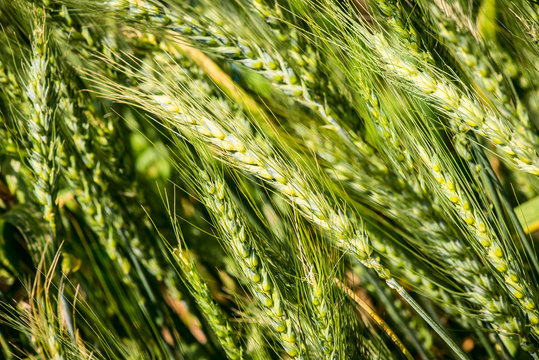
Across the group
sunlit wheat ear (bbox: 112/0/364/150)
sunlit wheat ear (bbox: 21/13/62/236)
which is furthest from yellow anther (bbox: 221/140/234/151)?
sunlit wheat ear (bbox: 21/13/62/236)

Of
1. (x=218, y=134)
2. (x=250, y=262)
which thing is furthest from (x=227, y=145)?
(x=250, y=262)

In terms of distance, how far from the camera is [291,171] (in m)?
0.43

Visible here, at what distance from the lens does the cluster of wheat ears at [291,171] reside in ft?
1.38

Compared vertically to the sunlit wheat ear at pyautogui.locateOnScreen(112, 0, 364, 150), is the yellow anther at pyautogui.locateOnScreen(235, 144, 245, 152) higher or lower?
lower

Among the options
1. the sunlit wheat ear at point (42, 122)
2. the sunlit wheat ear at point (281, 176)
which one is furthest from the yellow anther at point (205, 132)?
the sunlit wheat ear at point (42, 122)

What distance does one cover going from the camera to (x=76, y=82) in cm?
64

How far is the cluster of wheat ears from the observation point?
0.42 meters

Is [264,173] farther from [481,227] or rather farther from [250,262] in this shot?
[481,227]

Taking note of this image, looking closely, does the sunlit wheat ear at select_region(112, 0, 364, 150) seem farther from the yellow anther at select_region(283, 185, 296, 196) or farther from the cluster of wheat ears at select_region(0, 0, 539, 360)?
the yellow anther at select_region(283, 185, 296, 196)

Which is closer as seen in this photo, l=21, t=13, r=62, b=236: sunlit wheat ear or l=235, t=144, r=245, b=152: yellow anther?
l=235, t=144, r=245, b=152: yellow anther

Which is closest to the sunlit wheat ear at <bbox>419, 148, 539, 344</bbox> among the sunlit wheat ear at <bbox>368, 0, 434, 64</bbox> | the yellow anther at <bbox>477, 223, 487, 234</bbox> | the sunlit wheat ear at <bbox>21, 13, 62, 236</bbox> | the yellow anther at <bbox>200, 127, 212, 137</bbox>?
the yellow anther at <bbox>477, 223, 487, 234</bbox>

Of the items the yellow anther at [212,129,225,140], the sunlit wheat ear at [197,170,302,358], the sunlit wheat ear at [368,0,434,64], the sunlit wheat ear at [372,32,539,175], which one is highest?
the sunlit wheat ear at [368,0,434,64]

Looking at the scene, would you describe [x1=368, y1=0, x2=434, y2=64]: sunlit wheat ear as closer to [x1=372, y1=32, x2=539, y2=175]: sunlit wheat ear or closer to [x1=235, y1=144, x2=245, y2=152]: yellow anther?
[x1=372, y1=32, x2=539, y2=175]: sunlit wheat ear

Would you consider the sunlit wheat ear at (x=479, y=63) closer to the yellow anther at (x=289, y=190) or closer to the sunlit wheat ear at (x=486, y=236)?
the sunlit wheat ear at (x=486, y=236)
